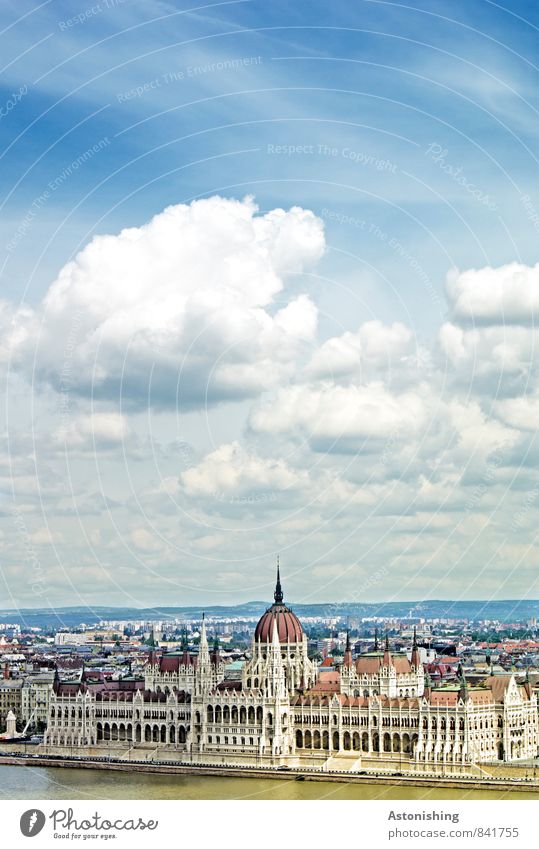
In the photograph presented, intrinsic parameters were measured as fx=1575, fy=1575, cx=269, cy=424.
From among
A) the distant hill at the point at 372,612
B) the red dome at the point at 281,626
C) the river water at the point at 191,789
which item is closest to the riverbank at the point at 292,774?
the river water at the point at 191,789

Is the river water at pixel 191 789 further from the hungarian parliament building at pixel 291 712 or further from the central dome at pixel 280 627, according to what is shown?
the central dome at pixel 280 627

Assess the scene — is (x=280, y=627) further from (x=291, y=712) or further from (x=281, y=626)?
(x=291, y=712)

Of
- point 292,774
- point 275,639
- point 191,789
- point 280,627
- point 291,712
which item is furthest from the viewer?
point 280,627

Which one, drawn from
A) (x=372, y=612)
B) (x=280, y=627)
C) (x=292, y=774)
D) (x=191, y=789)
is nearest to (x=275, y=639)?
(x=280, y=627)
